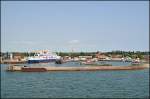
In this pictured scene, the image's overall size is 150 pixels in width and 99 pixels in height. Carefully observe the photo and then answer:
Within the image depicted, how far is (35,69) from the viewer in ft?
222

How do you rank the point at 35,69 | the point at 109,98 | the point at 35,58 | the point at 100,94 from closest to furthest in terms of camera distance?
1. the point at 109,98
2. the point at 100,94
3. the point at 35,69
4. the point at 35,58

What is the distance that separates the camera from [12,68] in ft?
224

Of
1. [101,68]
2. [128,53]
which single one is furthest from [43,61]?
[128,53]

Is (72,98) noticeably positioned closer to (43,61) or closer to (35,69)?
(35,69)

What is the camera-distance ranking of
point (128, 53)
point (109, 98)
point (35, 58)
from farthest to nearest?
1. point (128, 53)
2. point (35, 58)
3. point (109, 98)

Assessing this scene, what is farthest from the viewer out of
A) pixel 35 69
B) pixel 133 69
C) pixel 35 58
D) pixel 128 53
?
pixel 128 53

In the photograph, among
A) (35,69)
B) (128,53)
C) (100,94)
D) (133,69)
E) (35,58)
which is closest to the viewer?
(100,94)

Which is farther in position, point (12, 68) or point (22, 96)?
point (12, 68)

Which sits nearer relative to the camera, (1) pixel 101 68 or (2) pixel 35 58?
(1) pixel 101 68

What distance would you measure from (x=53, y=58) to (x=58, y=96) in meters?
77.0

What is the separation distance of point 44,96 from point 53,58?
3026 inches

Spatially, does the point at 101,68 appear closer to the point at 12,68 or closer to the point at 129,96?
the point at 12,68

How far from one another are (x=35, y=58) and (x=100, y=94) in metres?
69.6

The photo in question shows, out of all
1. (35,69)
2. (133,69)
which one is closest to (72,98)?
(35,69)
